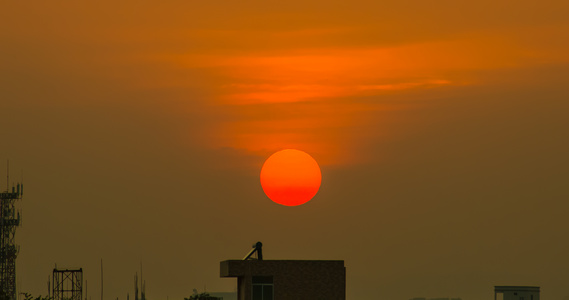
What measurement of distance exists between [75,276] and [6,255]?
83.1 feet

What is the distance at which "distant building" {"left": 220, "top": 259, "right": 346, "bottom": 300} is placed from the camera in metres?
88.6

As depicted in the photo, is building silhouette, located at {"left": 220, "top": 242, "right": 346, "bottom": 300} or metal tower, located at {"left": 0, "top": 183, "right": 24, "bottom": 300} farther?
metal tower, located at {"left": 0, "top": 183, "right": 24, "bottom": 300}

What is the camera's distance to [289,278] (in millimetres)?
89312

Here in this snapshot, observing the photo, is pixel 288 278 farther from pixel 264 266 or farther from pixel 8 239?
pixel 8 239

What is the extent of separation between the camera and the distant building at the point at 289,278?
88625 millimetres

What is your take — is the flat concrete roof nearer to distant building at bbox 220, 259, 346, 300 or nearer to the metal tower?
distant building at bbox 220, 259, 346, 300

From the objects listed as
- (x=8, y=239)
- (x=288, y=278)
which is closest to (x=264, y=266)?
(x=288, y=278)

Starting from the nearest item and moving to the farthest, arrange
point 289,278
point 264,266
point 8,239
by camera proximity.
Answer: point 264,266
point 289,278
point 8,239

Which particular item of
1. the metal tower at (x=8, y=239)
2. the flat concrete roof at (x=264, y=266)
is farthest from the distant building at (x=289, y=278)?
the metal tower at (x=8, y=239)

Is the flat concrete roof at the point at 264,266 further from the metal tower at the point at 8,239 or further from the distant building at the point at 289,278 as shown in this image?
the metal tower at the point at 8,239

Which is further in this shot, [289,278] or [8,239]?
[8,239]

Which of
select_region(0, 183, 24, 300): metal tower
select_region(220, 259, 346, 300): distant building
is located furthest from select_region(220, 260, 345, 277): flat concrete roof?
select_region(0, 183, 24, 300): metal tower

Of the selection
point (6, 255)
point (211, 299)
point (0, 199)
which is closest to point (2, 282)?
point (6, 255)

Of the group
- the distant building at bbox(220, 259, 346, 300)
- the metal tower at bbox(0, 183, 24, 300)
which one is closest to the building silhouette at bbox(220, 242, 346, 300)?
the distant building at bbox(220, 259, 346, 300)
